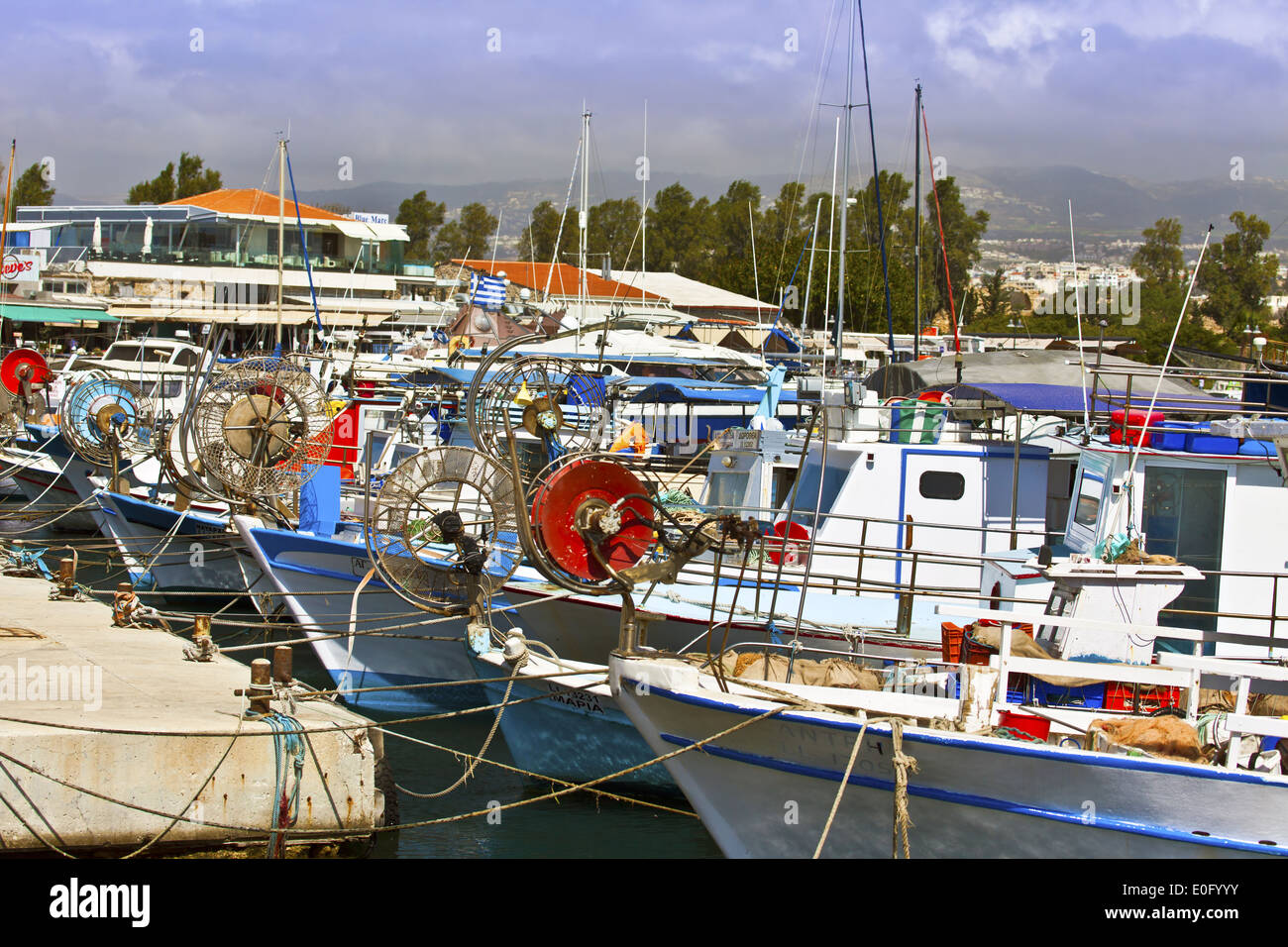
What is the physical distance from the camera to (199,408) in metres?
12.8

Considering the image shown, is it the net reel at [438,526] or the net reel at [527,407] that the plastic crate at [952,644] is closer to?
the net reel at [438,526]

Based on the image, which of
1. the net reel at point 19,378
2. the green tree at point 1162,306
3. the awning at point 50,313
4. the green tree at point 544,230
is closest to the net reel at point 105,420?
the net reel at point 19,378

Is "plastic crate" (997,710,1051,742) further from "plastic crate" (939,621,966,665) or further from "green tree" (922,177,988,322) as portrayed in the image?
"green tree" (922,177,988,322)

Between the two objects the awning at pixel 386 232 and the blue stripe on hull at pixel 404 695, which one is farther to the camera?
the awning at pixel 386 232

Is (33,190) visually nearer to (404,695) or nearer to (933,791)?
(404,695)

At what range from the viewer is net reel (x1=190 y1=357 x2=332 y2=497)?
12.9 m

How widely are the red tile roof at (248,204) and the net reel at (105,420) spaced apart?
38.0m

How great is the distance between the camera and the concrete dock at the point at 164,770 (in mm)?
8094

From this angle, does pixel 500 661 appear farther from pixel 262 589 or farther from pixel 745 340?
pixel 745 340

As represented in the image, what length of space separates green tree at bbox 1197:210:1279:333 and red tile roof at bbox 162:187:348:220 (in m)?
41.4

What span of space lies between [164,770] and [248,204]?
52986 mm

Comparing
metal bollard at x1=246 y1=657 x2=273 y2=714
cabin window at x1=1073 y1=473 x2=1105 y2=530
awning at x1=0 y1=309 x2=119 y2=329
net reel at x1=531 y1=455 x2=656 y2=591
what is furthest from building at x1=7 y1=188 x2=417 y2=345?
net reel at x1=531 y1=455 x2=656 y2=591

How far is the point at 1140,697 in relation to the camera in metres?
8.66
